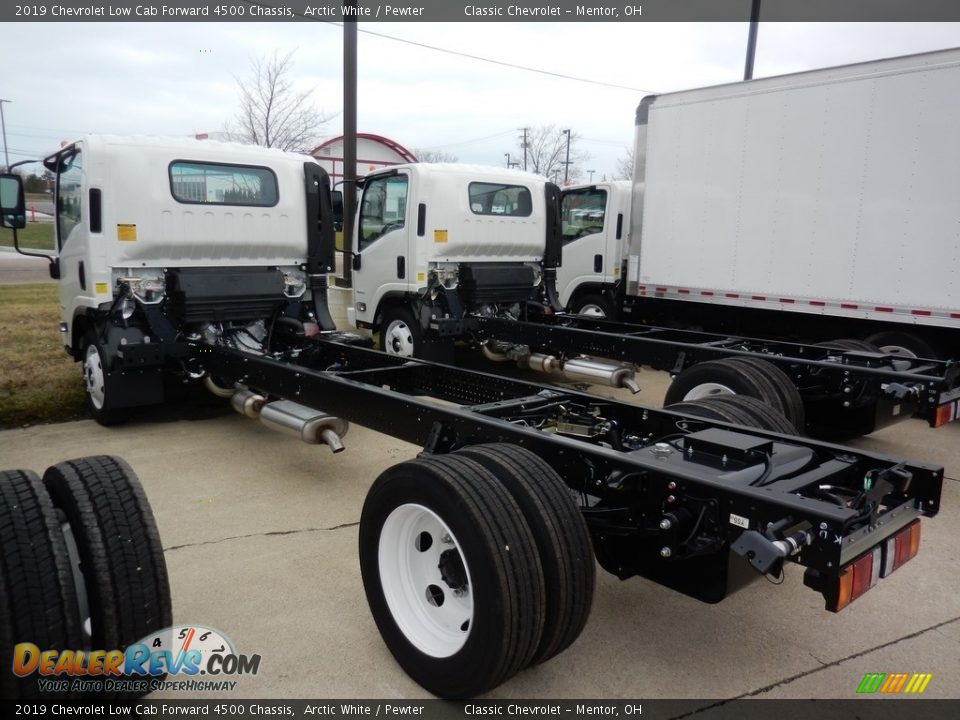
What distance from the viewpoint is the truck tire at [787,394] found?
5.14m

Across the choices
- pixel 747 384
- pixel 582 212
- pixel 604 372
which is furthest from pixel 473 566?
pixel 582 212

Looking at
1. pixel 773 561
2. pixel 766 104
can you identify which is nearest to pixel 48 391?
pixel 773 561

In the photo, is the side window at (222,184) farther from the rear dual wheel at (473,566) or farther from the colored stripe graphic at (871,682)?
the colored stripe graphic at (871,682)

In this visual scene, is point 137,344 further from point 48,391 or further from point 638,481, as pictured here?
point 638,481

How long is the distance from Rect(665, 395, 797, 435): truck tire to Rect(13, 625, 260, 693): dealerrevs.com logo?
2458 millimetres

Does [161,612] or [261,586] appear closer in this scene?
[161,612]

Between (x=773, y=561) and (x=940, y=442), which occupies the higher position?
(x=773, y=561)

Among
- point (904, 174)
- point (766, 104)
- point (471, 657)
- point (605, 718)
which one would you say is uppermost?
point (766, 104)

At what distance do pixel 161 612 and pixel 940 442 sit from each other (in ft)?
21.8

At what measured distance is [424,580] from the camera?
9.96 ft

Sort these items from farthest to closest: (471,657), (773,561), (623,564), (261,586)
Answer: (261,586) → (623,564) → (471,657) → (773,561)

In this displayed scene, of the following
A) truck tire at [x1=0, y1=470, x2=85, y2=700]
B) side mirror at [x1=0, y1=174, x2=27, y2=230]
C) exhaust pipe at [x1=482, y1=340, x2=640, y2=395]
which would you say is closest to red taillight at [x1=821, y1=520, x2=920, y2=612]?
truck tire at [x1=0, y1=470, x2=85, y2=700]

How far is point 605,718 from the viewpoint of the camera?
2742 mm

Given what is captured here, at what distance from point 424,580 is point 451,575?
21 cm
